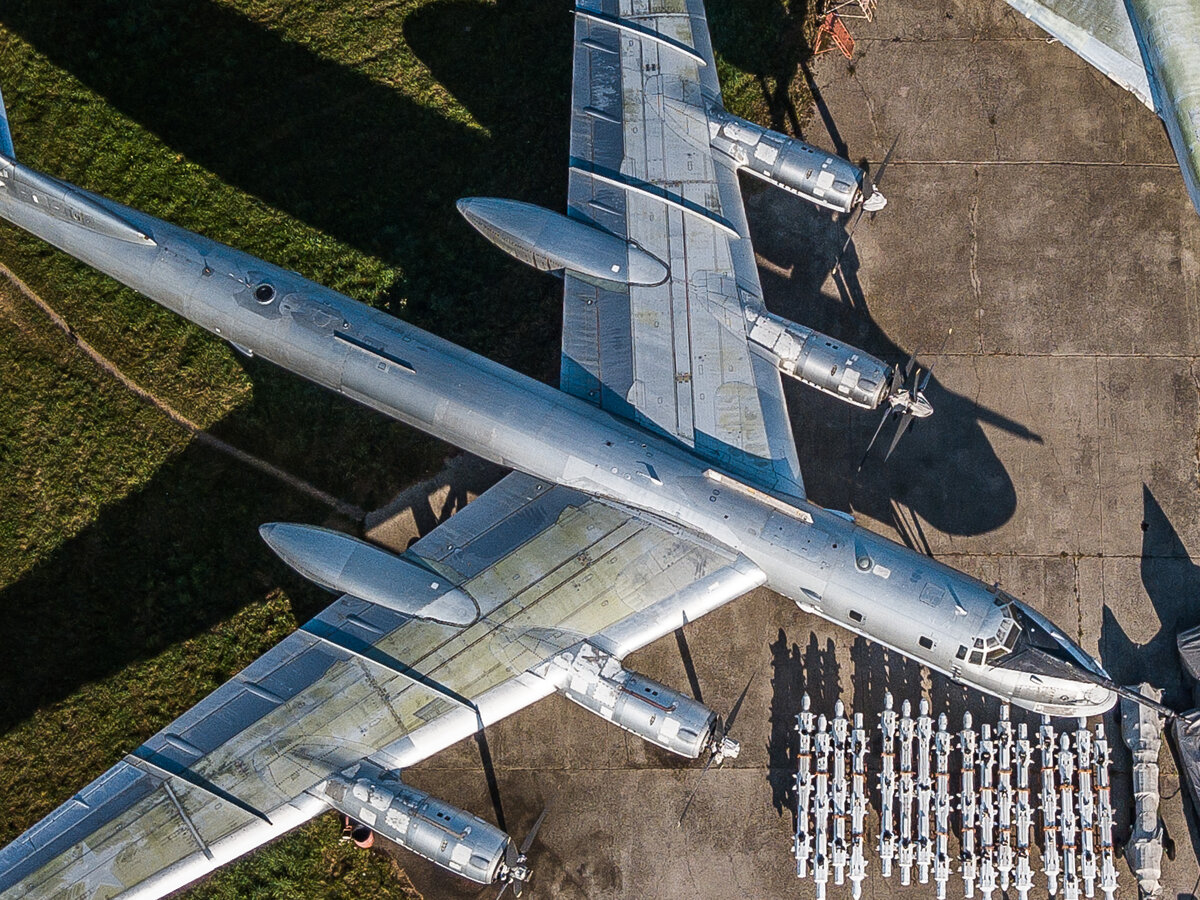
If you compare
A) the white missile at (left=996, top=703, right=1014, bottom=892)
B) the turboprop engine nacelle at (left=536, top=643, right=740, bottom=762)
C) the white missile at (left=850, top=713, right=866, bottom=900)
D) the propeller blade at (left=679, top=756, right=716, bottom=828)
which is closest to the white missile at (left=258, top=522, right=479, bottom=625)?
the turboprop engine nacelle at (left=536, top=643, right=740, bottom=762)

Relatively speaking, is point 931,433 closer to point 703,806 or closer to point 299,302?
point 703,806

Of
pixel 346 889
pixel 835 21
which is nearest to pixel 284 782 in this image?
pixel 346 889

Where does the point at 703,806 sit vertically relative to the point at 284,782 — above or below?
below

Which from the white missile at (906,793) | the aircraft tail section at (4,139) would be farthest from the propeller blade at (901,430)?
the aircraft tail section at (4,139)

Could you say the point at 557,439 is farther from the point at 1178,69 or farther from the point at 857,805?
the point at 1178,69

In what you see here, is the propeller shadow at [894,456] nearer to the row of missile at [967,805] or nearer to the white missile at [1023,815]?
the row of missile at [967,805]

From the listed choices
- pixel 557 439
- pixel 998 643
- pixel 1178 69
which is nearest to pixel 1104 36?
pixel 1178 69

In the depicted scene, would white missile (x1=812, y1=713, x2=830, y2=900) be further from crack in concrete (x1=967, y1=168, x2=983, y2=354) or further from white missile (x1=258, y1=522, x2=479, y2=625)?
crack in concrete (x1=967, y1=168, x2=983, y2=354)
